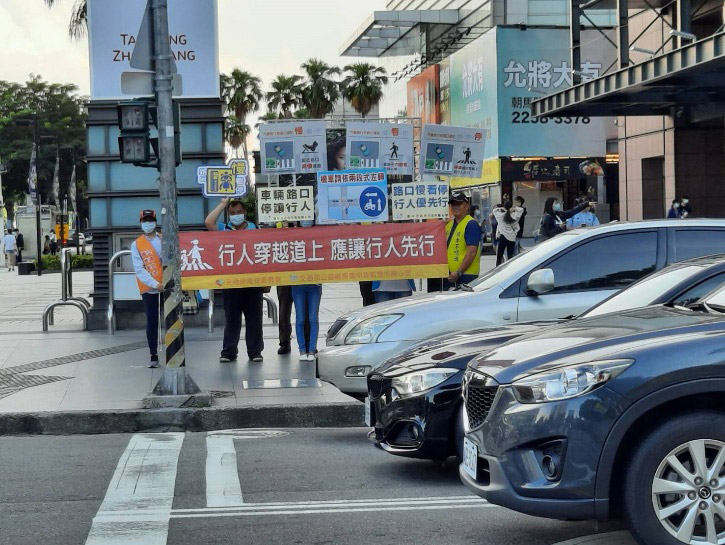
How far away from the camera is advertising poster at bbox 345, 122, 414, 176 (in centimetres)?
1519

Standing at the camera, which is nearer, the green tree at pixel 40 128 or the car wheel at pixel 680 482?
the car wheel at pixel 680 482

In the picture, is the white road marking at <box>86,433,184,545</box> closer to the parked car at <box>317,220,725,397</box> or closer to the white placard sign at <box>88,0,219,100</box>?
the parked car at <box>317,220,725,397</box>

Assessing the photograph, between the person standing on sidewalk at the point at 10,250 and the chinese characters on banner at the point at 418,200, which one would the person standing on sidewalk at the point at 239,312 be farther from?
the person standing on sidewalk at the point at 10,250

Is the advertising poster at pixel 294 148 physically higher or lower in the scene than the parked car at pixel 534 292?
higher

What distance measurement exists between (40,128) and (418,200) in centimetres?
7623

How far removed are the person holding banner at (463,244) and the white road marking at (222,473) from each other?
4318mm

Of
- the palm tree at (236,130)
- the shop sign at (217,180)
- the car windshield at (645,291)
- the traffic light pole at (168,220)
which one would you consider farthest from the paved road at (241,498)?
the palm tree at (236,130)

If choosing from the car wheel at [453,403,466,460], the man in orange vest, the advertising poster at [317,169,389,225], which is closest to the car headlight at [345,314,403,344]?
the car wheel at [453,403,466,460]

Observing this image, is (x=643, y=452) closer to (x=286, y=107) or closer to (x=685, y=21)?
(x=685, y=21)

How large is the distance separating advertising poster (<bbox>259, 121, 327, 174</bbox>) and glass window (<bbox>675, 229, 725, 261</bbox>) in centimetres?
657

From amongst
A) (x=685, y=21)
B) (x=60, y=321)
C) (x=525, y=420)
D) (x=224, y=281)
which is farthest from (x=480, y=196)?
(x=525, y=420)

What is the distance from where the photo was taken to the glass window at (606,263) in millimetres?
9359

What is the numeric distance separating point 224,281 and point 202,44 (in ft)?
18.3

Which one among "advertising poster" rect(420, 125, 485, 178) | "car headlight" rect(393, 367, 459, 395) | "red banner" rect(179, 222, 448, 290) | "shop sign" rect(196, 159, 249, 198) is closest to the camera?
"car headlight" rect(393, 367, 459, 395)
